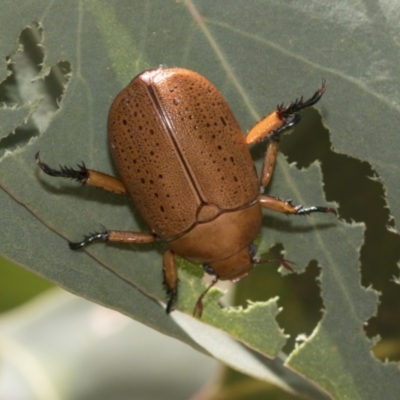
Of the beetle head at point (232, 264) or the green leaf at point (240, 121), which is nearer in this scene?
the green leaf at point (240, 121)

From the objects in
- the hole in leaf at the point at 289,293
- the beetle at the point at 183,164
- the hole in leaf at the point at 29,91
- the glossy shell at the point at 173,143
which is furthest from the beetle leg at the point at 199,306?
the hole in leaf at the point at 29,91

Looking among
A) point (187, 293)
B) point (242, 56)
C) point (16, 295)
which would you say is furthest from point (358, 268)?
point (16, 295)

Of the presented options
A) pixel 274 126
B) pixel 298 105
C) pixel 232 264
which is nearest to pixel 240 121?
pixel 274 126

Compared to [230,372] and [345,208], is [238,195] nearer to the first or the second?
[345,208]

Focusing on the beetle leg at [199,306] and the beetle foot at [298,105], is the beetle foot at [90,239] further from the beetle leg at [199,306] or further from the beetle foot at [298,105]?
the beetle foot at [298,105]

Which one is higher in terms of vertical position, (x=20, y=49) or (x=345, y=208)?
(x=20, y=49)

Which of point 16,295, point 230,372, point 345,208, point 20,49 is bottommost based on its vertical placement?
point 230,372

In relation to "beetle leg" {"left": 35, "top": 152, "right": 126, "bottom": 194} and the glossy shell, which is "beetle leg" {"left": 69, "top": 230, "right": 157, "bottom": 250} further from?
"beetle leg" {"left": 35, "top": 152, "right": 126, "bottom": 194}
